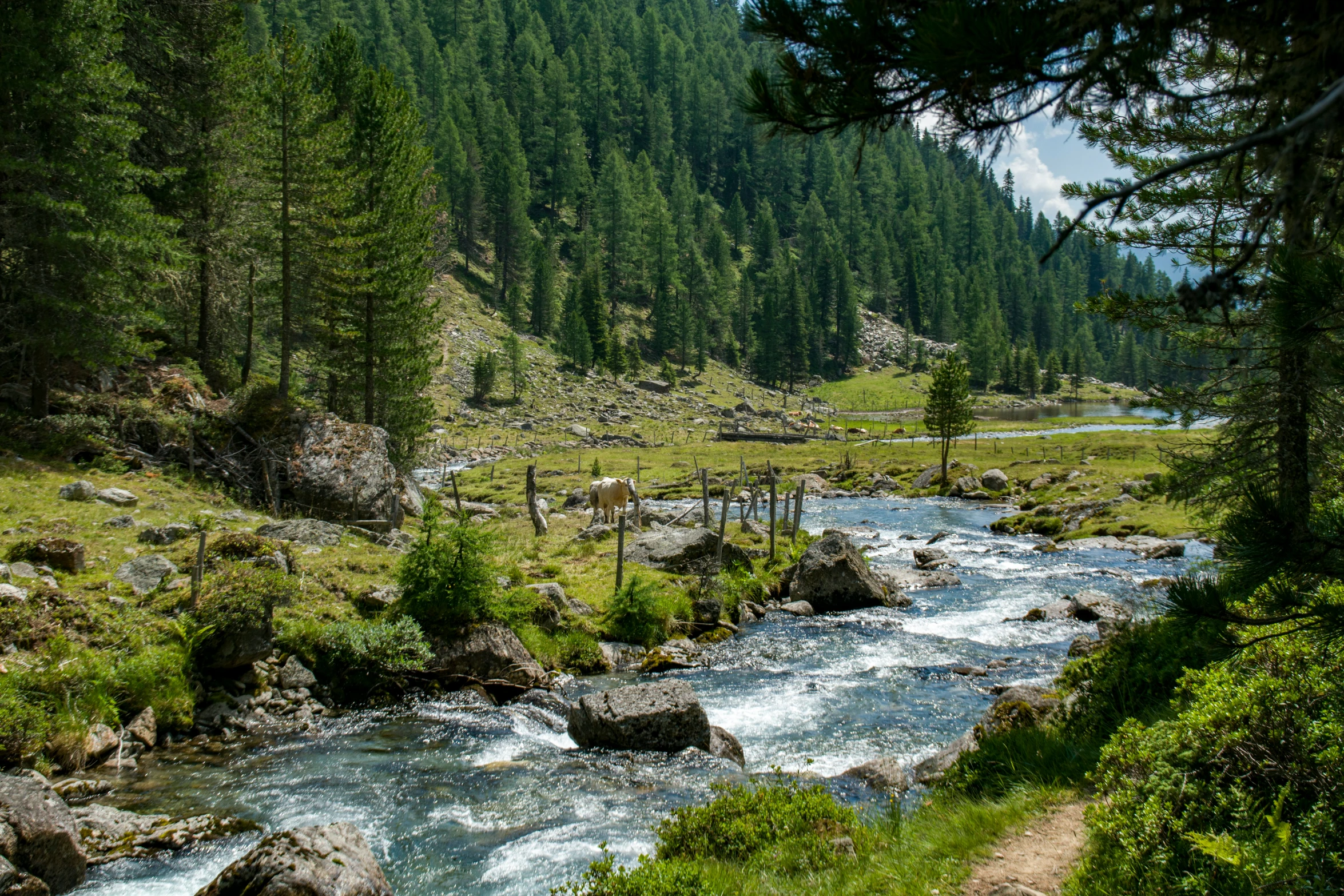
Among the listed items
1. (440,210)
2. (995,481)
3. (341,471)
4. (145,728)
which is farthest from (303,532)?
(995,481)

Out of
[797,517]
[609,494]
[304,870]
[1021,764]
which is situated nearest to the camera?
[304,870]

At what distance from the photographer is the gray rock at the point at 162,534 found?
14.6 meters

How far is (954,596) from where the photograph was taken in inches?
921

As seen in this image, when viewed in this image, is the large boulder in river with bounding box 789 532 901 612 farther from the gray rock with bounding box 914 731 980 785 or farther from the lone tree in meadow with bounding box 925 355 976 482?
the lone tree in meadow with bounding box 925 355 976 482

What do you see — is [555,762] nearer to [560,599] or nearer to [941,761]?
[941,761]

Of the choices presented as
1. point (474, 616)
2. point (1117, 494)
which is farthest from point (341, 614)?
point (1117, 494)

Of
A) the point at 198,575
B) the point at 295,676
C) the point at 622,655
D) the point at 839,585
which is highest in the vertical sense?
the point at 198,575

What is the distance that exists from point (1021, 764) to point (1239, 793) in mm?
3194

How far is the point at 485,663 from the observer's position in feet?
48.0

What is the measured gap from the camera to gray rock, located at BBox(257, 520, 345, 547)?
699 inches

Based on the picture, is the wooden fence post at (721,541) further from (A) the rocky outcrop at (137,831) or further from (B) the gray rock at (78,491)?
(B) the gray rock at (78,491)

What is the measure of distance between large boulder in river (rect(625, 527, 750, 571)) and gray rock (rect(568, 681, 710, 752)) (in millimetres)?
10413

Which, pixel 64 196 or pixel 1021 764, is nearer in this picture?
pixel 1021 764

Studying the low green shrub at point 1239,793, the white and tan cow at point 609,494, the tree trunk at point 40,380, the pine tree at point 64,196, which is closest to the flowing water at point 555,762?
the low green shrub at point 1239,793
